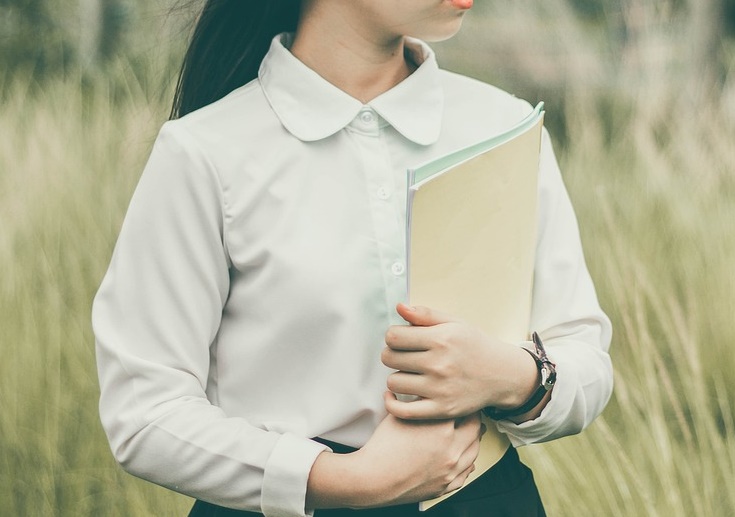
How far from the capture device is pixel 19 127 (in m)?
2.43

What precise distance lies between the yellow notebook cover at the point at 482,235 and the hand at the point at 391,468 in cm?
6

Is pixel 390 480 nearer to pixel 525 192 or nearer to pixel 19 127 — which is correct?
pixel 525 192

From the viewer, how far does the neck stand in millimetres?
1032

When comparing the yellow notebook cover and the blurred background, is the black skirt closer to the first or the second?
the yellow notebook cover

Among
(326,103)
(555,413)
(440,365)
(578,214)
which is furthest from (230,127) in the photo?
(578,214)

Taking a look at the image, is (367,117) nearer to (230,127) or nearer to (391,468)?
(230,127)

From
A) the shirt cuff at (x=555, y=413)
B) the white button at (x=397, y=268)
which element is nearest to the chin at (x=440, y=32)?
the white button at (x=397, y=268)

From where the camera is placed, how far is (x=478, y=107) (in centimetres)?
110

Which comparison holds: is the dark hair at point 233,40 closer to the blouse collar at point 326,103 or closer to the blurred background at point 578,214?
the blouse collar at point 326,103

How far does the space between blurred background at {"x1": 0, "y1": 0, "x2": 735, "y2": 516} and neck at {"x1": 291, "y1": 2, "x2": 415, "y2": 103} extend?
10.9 inches

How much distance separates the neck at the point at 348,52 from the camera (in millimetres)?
1032

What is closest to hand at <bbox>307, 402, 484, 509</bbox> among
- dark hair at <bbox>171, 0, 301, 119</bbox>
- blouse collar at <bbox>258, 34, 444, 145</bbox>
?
blouse collar at <bbox>258, 34, 444, 145</bbox>

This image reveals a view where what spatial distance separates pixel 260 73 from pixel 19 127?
1552mm

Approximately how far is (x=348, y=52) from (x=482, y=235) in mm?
250
